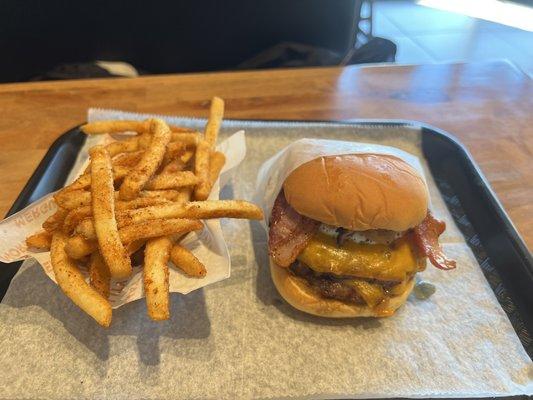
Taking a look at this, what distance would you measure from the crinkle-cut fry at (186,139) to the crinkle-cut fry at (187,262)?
0.44 metres

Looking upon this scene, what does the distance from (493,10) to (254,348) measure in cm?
623

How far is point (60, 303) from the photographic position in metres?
1.49

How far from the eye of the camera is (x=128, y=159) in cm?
150

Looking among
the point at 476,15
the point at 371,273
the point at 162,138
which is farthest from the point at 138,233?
the point at 476,15

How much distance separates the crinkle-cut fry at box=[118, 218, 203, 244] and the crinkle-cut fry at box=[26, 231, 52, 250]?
0.92 ft

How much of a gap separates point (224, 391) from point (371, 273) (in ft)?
1.86

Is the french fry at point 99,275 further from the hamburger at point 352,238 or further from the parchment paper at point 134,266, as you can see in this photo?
the hamburger at point 352,238

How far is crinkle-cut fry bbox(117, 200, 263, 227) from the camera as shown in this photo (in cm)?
126

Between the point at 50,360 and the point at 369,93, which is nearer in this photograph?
the point at 50,360

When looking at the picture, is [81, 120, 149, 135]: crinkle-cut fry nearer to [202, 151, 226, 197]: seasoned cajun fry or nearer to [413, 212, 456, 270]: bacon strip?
[202, 151, 226, 197]: seasoned cajun fry

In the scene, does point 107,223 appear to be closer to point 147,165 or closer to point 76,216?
point 76,216

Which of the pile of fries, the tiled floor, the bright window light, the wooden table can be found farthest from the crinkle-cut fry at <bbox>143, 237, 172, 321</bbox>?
the bright window light

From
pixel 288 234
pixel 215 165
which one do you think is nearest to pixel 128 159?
pixel 215 165

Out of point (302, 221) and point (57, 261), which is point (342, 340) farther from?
point (57, 261)
